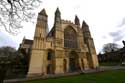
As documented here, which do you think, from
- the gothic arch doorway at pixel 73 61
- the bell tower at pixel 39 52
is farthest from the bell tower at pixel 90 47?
the bell tower at pixel 39 52

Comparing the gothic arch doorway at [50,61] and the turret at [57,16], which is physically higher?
A: the turret at [57,16]

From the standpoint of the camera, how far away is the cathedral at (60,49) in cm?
2809

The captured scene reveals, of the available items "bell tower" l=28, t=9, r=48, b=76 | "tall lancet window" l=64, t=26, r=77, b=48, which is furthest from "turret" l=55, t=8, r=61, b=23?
"bell tower" l=28, t=9, r=48, b=76

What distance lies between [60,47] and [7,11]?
26.5 m

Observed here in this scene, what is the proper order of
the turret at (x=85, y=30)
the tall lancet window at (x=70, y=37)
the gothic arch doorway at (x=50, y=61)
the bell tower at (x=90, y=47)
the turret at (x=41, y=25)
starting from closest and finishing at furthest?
the gothic arch doorway at (x=50, y=61) → the turret at (x=41, y=25) → the tall lancet window at (x=70, y=37) → the bell tower at (x=90, y=47) → the turret at (x=85, y=30)

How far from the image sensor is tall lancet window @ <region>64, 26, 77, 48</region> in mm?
35194

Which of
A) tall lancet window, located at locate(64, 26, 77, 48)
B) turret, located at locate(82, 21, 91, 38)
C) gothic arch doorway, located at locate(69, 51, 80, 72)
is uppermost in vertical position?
turret, located at locate(82, 21, 91, 38)

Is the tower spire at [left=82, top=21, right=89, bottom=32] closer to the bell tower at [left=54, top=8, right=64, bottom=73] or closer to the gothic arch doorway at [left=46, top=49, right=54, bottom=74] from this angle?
the bell tower at [left=54, top=8, right=64, bottom=73]

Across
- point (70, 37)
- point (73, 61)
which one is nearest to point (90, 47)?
point (70, 37)

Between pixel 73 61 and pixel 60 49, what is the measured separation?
6384 millimetres

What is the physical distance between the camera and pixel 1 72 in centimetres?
304

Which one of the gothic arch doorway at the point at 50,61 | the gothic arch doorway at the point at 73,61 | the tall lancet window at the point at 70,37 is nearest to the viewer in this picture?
the gothic arch doorway at the point at 50,61

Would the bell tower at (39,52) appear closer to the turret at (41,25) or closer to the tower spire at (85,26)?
the turret at (41,25)

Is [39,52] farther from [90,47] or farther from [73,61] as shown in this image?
[90,47]
